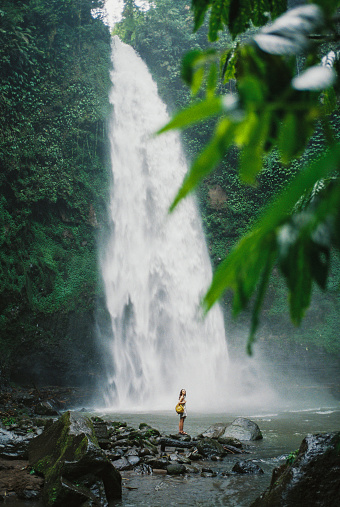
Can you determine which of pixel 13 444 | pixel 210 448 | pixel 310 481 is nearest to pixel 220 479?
pixel 210 448

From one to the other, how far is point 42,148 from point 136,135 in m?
5.09

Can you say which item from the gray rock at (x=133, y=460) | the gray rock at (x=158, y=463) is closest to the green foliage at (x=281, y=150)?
the gray rock at (x=158, y=463)

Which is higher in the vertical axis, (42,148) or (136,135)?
(136,135)

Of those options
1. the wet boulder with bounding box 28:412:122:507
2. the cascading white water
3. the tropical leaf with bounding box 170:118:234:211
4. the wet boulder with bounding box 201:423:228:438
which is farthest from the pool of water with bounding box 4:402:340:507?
the tropical leaf with bounding box 170:118:234:211

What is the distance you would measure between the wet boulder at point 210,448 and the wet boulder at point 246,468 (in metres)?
0.89

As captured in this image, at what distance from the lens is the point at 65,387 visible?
41.7 ft

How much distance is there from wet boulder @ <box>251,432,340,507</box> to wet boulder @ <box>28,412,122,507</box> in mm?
1738

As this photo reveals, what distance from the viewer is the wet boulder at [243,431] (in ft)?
23.8

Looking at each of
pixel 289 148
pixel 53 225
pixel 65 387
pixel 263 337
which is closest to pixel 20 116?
pixel 53 225

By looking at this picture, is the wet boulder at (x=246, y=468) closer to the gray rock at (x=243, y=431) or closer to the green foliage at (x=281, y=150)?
the gray rock at (x=243, y=431)

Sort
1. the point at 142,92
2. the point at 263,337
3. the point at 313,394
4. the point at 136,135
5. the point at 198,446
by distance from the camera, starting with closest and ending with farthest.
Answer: the point at 198,446 < the point at 313,394 < the point at 263,337 < the point at 136,135 < the point at 142,92

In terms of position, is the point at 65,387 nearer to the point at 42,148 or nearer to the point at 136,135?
the point at 42,148

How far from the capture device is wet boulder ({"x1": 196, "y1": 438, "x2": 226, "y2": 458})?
20.1 feet

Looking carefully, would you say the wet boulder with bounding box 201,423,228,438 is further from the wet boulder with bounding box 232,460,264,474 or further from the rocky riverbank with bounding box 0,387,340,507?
the wet boulder with bounding box 232,460,264,474
